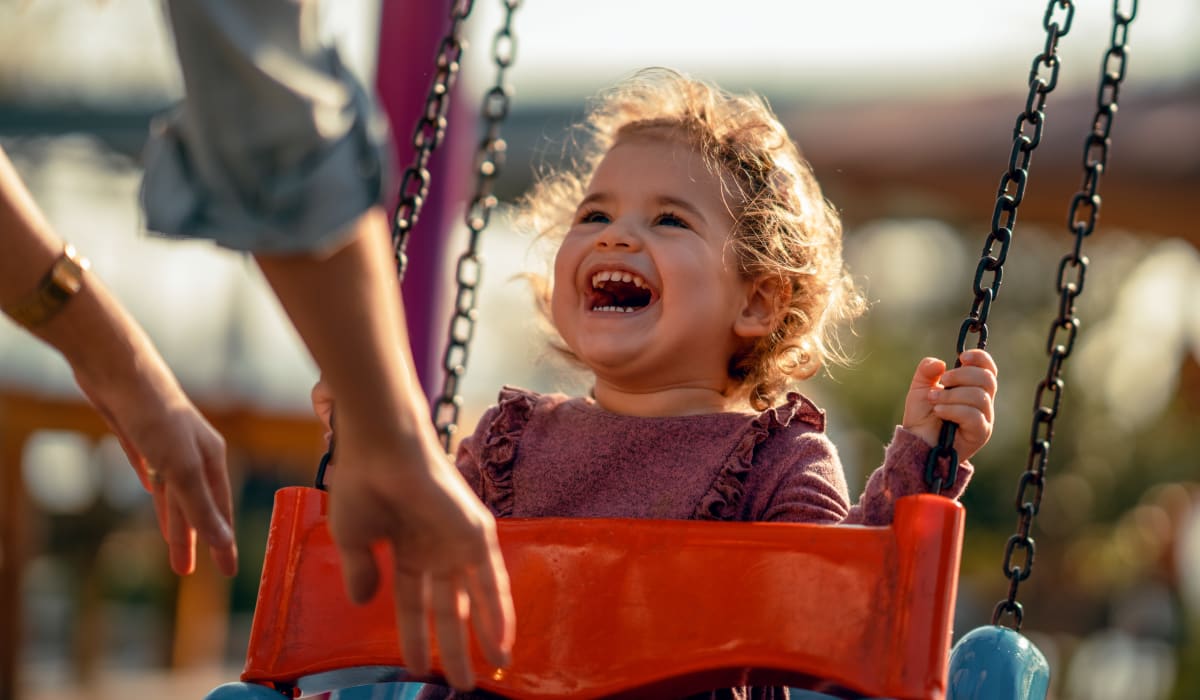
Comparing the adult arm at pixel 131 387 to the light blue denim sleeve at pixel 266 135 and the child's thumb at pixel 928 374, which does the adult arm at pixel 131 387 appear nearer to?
the light blue denim sleeve at pixel 266 135

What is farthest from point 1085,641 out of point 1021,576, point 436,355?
point 1021,576

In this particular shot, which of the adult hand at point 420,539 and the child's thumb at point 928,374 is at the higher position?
the child's thumb at point 928,374

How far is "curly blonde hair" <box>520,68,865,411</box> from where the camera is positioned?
6.50ft

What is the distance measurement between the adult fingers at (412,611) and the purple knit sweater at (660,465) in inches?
25.0

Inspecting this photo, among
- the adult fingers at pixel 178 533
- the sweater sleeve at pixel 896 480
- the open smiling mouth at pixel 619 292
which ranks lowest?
the adult fingers at pixel 178 533

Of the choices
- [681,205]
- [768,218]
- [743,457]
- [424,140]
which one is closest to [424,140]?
[424,140]

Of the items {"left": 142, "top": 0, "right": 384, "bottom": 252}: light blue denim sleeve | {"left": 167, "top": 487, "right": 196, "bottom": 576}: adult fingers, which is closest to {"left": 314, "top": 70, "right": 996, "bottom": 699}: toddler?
{"left": 167, "top": 487, "right": 196, "bottom": 576}: adult fingers

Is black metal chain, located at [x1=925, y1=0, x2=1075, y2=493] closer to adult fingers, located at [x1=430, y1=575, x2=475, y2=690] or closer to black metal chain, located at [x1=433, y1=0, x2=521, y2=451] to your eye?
adult fingers, located at [x1=430, y1=575, x2=475, y2=690]

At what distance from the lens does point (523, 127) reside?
9125mm

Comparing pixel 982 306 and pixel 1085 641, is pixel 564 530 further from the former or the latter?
pixel 1085 641

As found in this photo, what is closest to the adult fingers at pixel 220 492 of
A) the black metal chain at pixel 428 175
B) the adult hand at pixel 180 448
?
the adult hand at pixel 180 448

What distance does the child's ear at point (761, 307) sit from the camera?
1.97 m

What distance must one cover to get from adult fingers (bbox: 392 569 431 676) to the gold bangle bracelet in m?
0.44

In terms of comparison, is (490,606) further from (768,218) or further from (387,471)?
(768,218)
